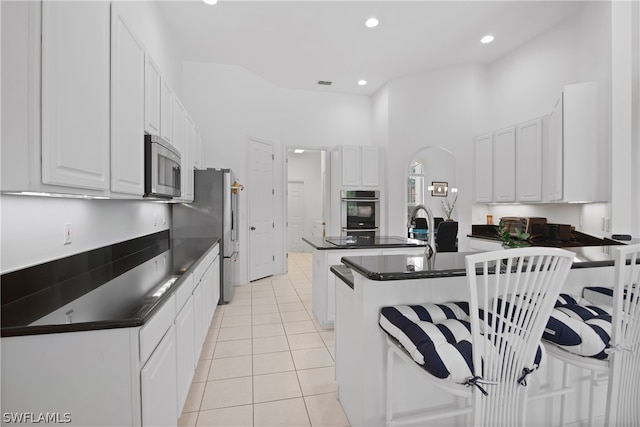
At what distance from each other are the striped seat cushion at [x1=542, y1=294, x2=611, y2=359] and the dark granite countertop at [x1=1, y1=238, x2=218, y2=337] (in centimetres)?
170

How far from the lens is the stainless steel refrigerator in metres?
3.85

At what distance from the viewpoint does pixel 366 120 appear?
20.5 ft

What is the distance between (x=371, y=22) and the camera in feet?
12.5

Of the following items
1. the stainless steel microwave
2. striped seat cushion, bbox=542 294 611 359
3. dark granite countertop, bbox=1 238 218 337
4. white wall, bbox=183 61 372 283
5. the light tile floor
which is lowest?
the light tile floor

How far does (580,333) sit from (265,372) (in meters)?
1.98

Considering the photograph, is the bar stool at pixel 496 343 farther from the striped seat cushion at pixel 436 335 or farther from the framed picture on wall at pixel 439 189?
the framed picture on wall at pixel 439 189

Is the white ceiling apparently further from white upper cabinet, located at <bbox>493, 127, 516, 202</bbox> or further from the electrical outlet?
the electrical outlet

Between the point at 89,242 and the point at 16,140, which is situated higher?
the point at 16,140

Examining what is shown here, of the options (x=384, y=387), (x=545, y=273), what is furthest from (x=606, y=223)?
(x=384, y=387)

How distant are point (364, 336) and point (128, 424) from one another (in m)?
1.02

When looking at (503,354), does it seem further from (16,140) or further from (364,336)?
(16,140)

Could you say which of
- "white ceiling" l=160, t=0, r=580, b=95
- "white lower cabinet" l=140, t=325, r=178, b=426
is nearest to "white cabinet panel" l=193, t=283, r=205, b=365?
"white lower cabinet" l=140, t=325, r=178, b=426

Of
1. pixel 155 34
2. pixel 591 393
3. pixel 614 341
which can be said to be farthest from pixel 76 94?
pixel 591 393

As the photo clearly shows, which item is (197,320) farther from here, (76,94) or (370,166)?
(370,166)
